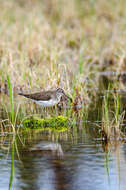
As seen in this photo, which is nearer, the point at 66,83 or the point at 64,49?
the point at 66,83

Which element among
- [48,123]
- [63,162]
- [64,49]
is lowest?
[63,162]

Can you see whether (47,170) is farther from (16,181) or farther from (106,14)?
(106,14)

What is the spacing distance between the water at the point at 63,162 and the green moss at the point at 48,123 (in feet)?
1.76

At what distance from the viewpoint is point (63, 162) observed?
22.0 ft

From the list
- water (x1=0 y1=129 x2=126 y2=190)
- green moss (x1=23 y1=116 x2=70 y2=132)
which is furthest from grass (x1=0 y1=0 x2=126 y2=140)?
water (x1=0 y1=129 x2=126 y2=190)

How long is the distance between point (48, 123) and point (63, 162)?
233cm

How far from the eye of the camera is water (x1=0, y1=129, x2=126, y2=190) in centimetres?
596

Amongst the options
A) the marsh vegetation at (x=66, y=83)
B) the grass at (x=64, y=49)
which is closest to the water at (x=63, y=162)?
the marsh vegetation at (x=66, y=83)

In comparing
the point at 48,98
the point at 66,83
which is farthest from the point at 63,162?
the point at 66,83

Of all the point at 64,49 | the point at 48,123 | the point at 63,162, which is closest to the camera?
the point at 63,162

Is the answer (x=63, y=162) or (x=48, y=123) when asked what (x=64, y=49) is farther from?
(x=63, y=162)

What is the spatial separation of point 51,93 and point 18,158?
2585mm

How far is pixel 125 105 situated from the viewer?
1062cm

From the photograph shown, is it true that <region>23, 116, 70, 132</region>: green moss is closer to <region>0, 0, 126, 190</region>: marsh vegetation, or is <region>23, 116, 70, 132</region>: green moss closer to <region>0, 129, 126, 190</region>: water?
<region>0, 0, 126, 190</region>: marsh vegetation
